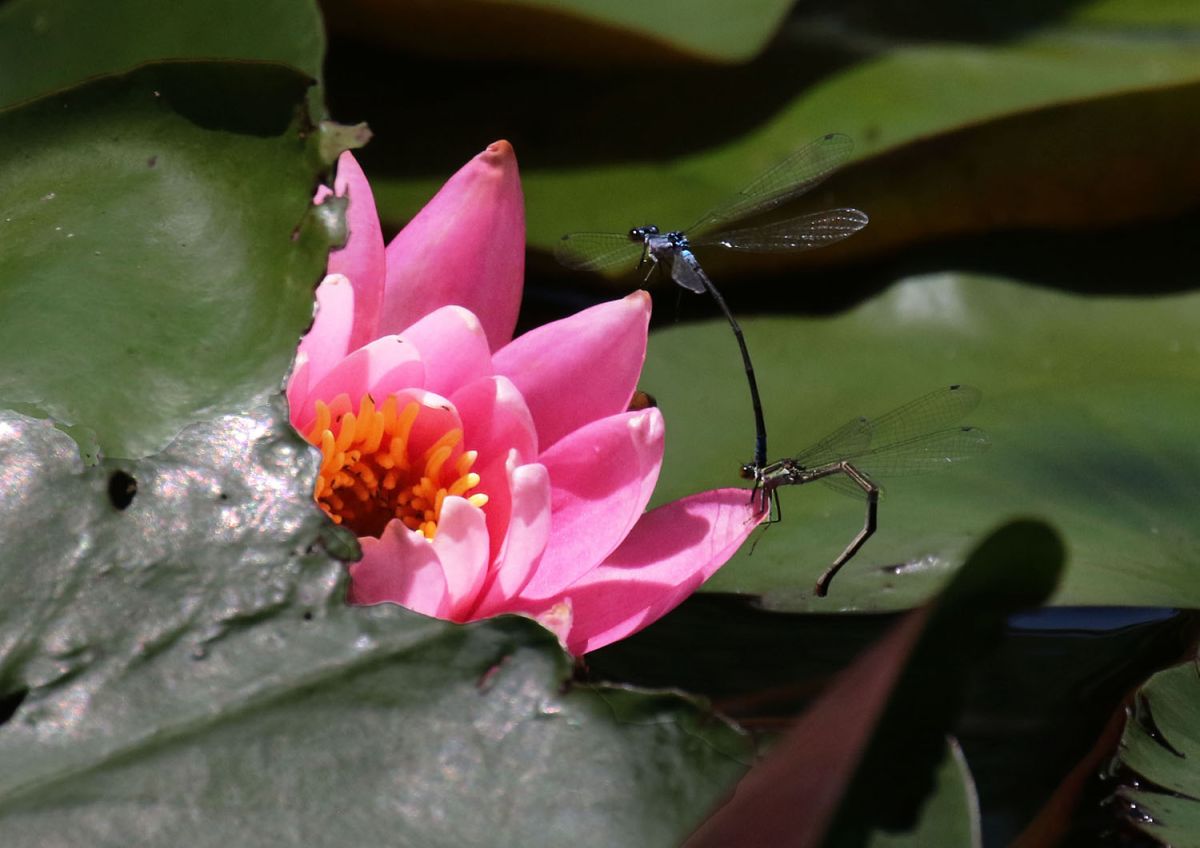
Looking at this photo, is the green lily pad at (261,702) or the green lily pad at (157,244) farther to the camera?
the green lily pad at (157,244)

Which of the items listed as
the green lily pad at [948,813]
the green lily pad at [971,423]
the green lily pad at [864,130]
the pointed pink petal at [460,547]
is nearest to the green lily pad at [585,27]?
the green lily pad at [864,130]

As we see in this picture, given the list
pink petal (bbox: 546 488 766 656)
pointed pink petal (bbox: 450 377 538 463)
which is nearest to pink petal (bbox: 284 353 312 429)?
pointed pink petal (bbox: 450 377 538 463)

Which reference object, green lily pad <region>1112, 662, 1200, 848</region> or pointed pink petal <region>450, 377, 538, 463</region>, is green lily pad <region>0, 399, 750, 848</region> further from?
green lily pad <region>1112, 662, 1200, 848</region>

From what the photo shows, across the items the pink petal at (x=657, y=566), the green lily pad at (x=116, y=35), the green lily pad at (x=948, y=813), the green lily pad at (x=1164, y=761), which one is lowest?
the green lily pad at (x=1164, y=761)

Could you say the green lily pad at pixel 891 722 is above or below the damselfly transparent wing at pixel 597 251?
above

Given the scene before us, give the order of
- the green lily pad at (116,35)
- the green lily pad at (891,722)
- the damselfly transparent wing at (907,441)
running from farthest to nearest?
the damselfly transparent wing at (907,441) < the green lily pad at (116,35) < the green lily pad at (891,722)

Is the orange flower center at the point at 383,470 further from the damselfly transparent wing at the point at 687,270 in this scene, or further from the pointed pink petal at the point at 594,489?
the damselfly transparent wing at the point at 687,270

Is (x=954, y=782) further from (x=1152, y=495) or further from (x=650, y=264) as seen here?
(x=650, y=264)
